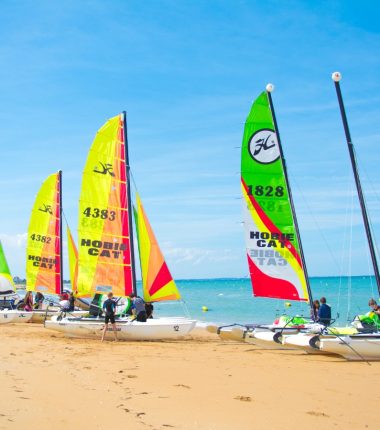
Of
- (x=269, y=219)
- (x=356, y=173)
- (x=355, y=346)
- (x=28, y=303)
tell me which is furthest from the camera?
(x=28, y=303)

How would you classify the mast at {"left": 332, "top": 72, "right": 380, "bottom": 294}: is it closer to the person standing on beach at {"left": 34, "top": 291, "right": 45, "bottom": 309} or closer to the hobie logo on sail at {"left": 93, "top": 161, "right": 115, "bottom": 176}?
the hobie logo on sail at {"left": 93, "top": 161, "right": 115, "bottom": 176}

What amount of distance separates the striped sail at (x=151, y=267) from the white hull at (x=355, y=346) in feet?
19.0

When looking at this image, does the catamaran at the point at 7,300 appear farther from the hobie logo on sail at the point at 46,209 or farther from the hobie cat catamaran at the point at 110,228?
the hobie cat catamaran at the point at 110,228

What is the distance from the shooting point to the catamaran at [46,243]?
26312mm

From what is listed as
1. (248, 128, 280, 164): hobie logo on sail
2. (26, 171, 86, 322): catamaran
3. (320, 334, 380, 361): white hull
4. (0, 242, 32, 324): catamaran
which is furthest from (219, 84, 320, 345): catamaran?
(26, 171, 86, 322): catamaran

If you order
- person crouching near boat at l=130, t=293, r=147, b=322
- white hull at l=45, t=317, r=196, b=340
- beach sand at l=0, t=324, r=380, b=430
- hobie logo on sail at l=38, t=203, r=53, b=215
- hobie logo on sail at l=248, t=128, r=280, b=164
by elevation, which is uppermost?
hobie logo on sail at l=38, t=203, r=53, b=215

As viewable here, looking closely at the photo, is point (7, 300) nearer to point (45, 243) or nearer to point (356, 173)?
point (45, 243)

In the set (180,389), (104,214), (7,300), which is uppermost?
(104,214)

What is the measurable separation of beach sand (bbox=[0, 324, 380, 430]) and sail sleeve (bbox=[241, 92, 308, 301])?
82.1 inches

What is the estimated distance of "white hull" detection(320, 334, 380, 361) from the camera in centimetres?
1301

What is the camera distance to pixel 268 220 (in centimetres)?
1606

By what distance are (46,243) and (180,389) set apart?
1823 centimetres

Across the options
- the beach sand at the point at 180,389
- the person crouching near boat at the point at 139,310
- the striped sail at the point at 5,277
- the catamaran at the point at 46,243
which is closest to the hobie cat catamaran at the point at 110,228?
the person crouching near boat at the point at 139,310

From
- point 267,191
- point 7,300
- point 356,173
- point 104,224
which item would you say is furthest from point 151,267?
point 7,300
